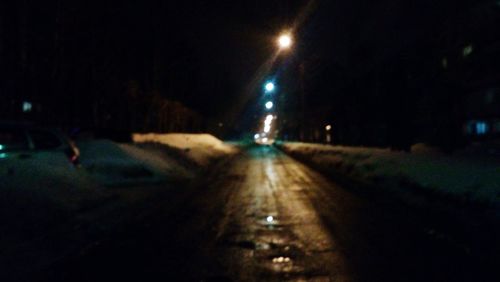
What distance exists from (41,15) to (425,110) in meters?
27.6

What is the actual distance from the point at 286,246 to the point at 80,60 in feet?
86.3

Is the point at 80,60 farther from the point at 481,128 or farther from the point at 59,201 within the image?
the point at 481,128

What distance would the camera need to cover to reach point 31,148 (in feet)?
49.8

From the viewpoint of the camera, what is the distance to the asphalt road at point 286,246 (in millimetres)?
7285

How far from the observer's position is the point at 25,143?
15.1 meters

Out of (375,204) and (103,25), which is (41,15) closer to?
(103,25)

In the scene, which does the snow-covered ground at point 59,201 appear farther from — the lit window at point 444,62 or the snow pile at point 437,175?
the lit window at point 444,62

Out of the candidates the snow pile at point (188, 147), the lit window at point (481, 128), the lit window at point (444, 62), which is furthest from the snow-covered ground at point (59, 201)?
the lit window at point (444, 62)

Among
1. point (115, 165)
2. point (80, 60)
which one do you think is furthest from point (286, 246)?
point (80, 60)

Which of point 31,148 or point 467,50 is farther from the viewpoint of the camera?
point 467,50

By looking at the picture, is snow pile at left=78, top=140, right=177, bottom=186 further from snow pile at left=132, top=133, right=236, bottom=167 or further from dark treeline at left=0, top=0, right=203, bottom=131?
snow pile at left=132, top=133, right=236, bottom=167

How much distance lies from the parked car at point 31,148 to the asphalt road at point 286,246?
306 cm

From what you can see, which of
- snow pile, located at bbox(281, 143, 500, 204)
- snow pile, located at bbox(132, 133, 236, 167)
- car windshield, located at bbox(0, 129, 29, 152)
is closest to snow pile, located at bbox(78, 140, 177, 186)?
car windshield, located at bbox(0, 129, 29, 152)

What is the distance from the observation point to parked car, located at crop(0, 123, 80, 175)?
14.1m
